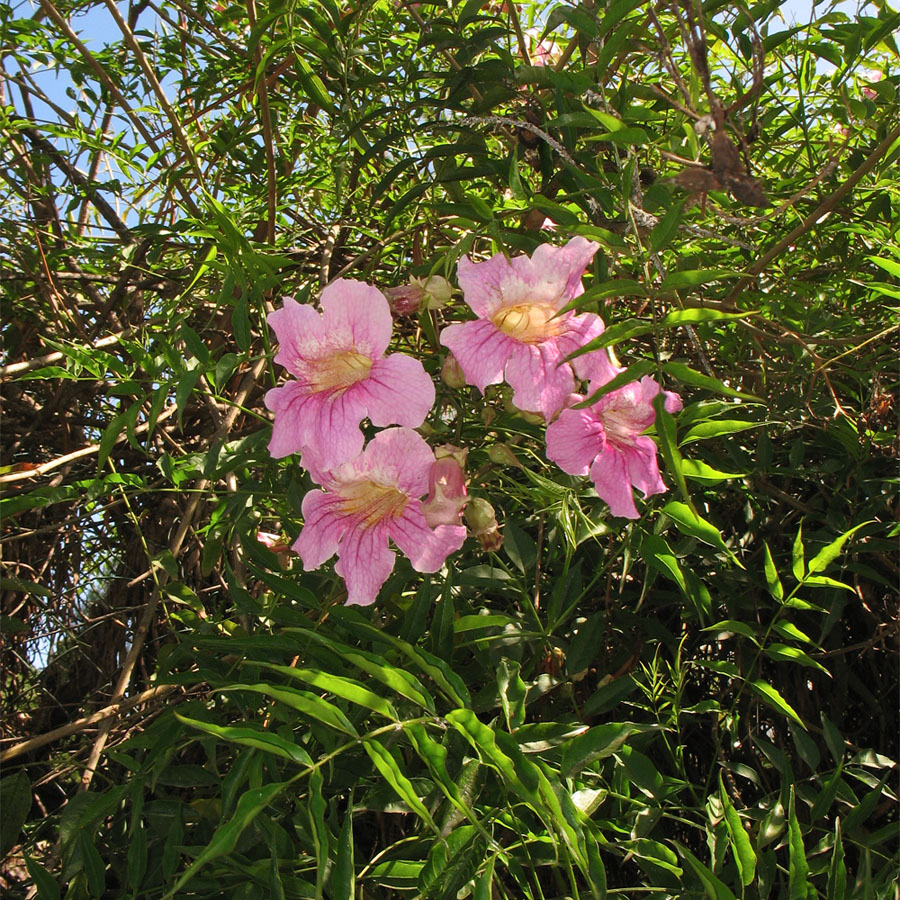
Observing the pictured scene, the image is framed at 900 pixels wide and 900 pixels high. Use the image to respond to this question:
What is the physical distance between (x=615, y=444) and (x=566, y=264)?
17 cm

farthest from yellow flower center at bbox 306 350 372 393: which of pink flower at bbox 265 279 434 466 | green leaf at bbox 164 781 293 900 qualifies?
green leaf at bbox 164 781 293 900

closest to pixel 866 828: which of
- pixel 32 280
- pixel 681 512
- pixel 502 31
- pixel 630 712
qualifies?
pixel 630 712

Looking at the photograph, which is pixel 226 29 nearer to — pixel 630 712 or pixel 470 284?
pixel 470 284

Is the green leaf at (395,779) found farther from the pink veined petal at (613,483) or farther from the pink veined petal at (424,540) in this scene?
the pink veined petal at (613,483)

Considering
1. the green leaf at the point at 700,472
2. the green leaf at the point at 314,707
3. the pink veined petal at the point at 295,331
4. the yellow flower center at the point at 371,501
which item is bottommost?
the green leaf at the point at 314,707

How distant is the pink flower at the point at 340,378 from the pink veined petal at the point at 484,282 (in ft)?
0.25

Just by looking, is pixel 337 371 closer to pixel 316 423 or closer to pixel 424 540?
pixel 316 423

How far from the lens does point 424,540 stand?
82cm

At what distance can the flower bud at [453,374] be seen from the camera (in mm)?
837

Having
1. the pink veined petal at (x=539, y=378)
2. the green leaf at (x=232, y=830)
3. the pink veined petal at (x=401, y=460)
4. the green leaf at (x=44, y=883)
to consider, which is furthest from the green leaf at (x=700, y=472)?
the green leaf at (x=44, y=883)

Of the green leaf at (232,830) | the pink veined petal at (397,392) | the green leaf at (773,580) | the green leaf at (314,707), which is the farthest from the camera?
the green leaf at (773,580)

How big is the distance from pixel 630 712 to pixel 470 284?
620mm

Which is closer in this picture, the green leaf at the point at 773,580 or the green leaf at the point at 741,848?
the green leaf at the point at 741,848

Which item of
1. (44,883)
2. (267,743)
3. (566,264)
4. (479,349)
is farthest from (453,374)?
(44,883)
